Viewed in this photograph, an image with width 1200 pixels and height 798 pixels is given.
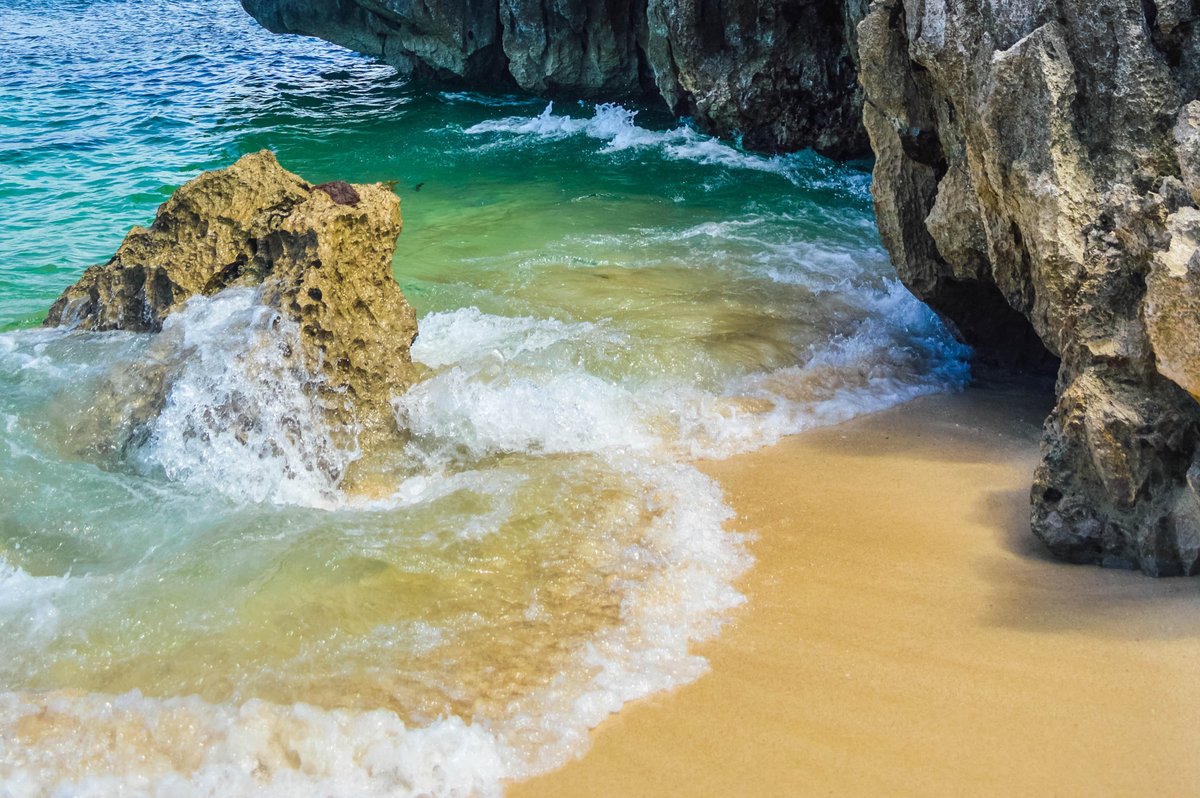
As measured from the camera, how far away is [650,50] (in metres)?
Answer: 13.2

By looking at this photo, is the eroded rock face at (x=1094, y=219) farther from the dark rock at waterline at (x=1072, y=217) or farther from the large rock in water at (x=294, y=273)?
the large rock in water at (x=294, y=273)

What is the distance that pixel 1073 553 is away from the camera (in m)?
4.11

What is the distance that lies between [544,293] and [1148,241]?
15.2 feet

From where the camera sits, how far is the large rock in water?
557 cm

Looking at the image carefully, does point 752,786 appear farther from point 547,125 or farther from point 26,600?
point 547,125

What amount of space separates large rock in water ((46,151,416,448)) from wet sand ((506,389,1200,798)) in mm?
2335

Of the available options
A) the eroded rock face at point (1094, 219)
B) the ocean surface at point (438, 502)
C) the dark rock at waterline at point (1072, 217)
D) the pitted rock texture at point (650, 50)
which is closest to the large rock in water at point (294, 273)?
the ocean surface at point (438, 502)

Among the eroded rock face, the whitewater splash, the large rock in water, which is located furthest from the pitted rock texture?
the large rock in water

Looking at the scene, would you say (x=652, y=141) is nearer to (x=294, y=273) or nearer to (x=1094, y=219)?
(x=294, y=273)

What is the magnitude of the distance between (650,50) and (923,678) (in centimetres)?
1111

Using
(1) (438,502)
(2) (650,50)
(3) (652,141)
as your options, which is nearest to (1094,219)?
(1) (438,502)

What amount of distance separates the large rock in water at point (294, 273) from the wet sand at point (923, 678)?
91.9 inches

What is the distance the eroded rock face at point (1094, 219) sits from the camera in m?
3.81

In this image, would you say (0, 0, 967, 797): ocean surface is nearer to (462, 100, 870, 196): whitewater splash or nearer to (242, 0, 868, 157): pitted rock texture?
(462, 100, 870, 196): whitewater splash
